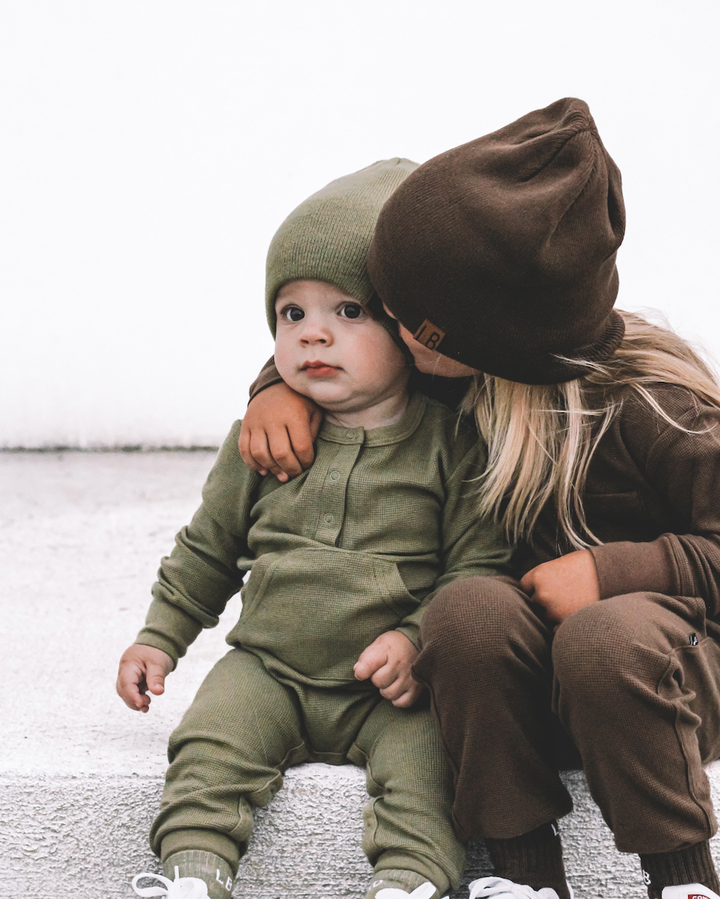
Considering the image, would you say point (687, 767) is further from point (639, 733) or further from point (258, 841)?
point (258, 841)

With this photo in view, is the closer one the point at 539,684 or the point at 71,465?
the point at 539,684

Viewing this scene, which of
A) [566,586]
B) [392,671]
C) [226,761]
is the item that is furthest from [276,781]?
[566,586]

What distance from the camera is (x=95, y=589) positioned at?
195 centimetres

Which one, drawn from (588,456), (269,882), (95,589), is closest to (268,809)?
(269,882)

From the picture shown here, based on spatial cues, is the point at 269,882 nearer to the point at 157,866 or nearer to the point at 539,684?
the point at 157,866

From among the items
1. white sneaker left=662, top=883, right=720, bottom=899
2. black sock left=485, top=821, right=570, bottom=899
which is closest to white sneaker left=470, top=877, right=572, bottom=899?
black sock left=485, top=821, right=570, bottom=899

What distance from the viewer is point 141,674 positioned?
1.17 metres

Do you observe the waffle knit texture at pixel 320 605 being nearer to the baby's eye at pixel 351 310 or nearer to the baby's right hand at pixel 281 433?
the baby's right hand at pixel 281 433

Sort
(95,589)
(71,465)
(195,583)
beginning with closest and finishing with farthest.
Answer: (195,583) → (95,589) → (71,465)

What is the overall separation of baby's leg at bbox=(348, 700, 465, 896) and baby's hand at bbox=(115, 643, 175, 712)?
0.26m

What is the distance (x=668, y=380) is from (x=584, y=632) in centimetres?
32

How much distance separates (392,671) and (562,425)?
1.09ft

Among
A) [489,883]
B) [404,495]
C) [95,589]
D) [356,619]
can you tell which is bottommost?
[95,589]

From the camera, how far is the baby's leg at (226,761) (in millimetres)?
1001
